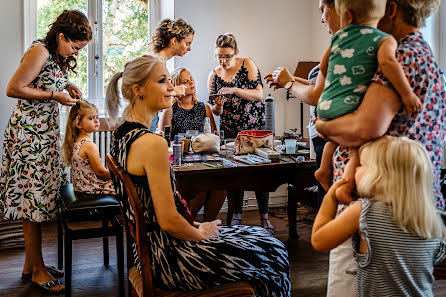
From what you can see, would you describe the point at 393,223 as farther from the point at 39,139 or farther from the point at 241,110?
the point at 241,110

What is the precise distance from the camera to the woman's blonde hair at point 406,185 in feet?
4.12

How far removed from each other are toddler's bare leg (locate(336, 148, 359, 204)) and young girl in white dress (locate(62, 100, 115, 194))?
1.79 meters

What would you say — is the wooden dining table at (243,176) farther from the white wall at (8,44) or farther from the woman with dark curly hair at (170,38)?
the white wall at (8,44)

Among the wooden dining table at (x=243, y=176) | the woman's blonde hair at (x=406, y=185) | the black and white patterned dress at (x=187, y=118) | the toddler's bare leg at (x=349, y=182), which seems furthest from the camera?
the black and white patterned dress at (x=187, y=118)

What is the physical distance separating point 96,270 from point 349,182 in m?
2.26

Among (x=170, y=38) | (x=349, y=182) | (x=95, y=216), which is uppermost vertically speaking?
(x=170, y=38)

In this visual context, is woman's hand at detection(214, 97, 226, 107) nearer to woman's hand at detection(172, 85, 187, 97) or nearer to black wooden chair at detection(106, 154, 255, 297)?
woman's hand at detection(172, 85, 187, 97)

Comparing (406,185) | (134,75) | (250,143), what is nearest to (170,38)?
(250,143)

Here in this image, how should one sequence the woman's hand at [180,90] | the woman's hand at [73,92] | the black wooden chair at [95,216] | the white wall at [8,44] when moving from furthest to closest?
the white wall at [8,44]
the woman's hand at [180,90]
the woman's hand at [73,92]
the black wooden chair at [95,216]

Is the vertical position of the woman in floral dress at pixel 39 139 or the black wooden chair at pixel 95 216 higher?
the woman in floral dress at pixel 39 139

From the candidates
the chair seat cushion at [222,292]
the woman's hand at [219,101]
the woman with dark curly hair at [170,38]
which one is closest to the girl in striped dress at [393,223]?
the chair seat cushion at [222,292]

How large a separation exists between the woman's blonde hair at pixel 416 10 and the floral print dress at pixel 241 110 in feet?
8.47

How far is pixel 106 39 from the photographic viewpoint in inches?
189

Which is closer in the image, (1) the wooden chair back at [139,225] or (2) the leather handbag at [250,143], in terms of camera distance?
(1) the wooden chair back at [139,225]
